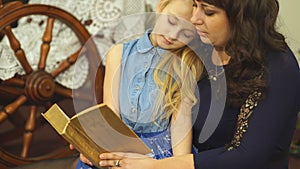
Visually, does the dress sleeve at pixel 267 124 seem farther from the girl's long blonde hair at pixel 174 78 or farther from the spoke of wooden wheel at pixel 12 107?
the spoke of wooden wheel at pixel 12 107

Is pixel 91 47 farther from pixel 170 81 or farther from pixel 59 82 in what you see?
pixel 170 81

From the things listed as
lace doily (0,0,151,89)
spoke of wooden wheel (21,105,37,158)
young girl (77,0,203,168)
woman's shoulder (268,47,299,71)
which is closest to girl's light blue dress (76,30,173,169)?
young girl (77,0,203,168)

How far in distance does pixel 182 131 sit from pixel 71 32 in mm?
1099

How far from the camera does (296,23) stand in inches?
105

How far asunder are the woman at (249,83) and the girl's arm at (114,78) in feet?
0.51

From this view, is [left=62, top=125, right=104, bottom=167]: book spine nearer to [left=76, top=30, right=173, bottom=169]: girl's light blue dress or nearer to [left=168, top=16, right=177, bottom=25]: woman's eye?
[left=76, top=30, right=173, bottom=169]: girl's light blue dress

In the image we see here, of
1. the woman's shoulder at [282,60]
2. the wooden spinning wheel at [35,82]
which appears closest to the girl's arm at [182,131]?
the woman's shoulder at [282,60]

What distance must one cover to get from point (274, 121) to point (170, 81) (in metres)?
0.24

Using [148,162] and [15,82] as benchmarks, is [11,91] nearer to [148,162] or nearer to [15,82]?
[15,82]

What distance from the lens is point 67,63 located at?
2076 millimetres

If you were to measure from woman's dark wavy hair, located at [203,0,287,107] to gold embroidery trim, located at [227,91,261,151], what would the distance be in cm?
1

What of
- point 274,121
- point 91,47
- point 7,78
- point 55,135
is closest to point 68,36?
point 91,47

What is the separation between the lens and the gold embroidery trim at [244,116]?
1.06m

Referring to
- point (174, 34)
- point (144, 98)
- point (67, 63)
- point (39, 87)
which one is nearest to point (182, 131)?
point (144, 98)
